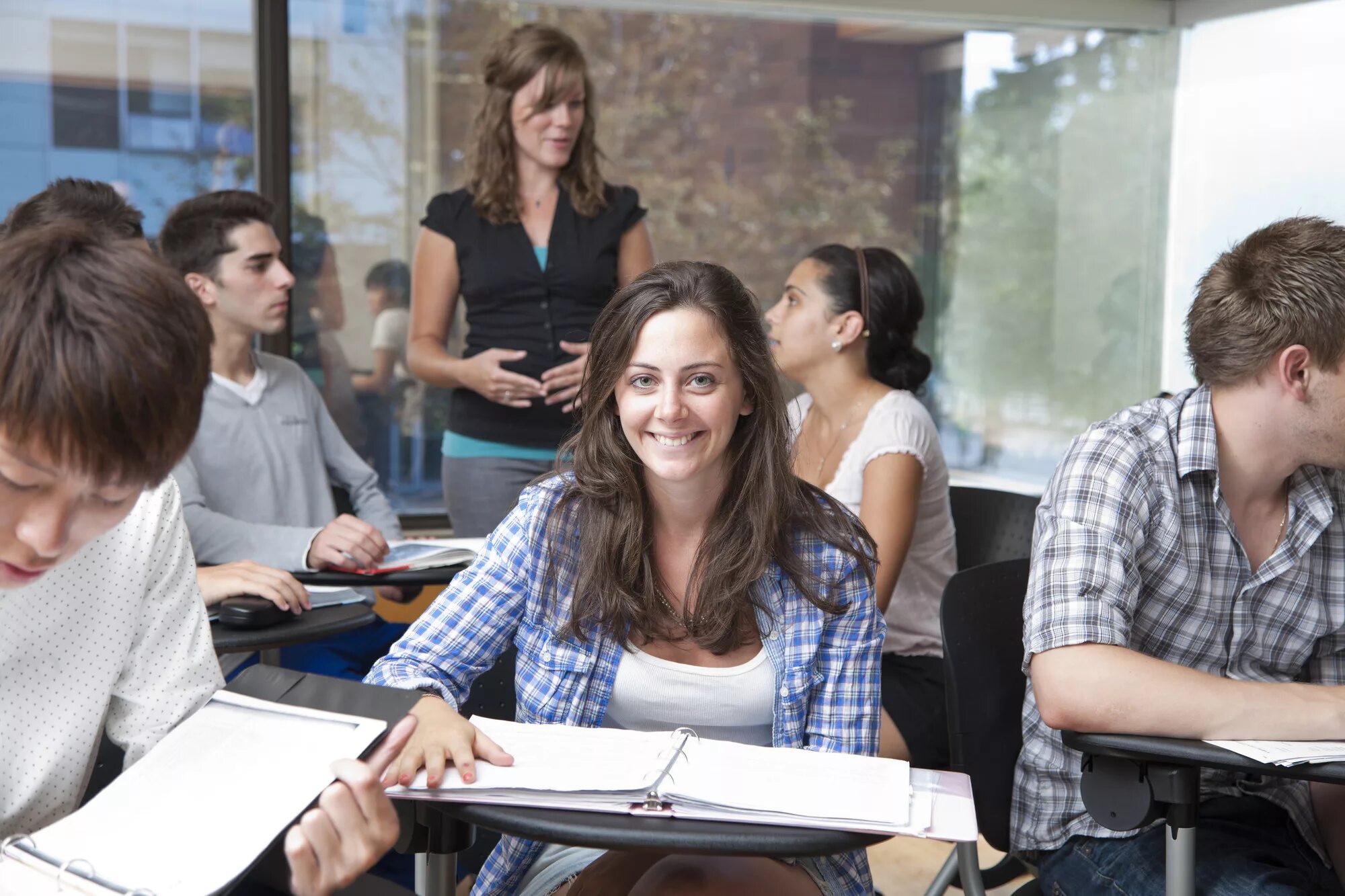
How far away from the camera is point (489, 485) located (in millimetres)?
3090

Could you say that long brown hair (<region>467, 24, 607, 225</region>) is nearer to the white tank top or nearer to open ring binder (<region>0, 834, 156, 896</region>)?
the white tank top

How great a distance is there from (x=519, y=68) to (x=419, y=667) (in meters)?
1.84

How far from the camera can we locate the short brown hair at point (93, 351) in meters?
0.96

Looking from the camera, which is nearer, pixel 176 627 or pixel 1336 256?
pixel 176 627

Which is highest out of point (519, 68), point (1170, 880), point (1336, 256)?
A: point (519, 68)

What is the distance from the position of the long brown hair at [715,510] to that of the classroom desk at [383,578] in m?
0.67

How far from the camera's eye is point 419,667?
169 cm

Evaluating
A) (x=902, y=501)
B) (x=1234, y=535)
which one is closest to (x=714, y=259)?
(x=902, y=501)

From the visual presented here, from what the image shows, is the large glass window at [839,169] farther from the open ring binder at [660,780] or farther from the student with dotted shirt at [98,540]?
the open ring binder at [660,780]

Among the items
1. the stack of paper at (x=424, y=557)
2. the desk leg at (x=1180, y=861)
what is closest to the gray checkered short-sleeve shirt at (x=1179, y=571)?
the desk leg at (x=1180, y=861)

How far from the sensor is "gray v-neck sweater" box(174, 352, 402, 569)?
8.61ft

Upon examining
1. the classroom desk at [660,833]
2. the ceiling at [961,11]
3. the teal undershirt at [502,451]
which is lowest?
the classroom desk at [660,833]

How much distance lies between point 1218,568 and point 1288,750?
1.30ft

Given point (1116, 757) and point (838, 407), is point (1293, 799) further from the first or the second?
point (838, 407)
